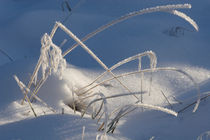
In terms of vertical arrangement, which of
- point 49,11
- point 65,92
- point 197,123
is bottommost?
point 197,123

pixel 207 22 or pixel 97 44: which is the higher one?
pixel 207 22

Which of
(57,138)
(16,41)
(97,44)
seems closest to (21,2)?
(16,41)

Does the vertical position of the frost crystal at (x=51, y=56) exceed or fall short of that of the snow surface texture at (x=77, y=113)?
it exceeds it

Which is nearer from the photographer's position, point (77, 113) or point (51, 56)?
point (51, 56)

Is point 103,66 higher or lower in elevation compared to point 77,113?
higher

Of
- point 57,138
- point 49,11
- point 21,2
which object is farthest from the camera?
point 21,2

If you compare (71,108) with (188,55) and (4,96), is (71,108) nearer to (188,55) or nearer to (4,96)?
(4,96)

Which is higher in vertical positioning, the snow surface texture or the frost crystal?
the frost crystal

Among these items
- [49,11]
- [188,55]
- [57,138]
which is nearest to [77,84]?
[57,138]

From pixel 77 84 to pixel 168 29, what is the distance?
1.01m

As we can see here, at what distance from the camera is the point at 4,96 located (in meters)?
1.14

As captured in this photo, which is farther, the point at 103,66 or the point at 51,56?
the point at 103,66

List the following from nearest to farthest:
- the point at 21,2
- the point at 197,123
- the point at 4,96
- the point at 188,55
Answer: the point at 197,123 → the point at 4,96 → the point at 188,55 → the point at 21,2

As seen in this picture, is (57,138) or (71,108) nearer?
(57,138)
